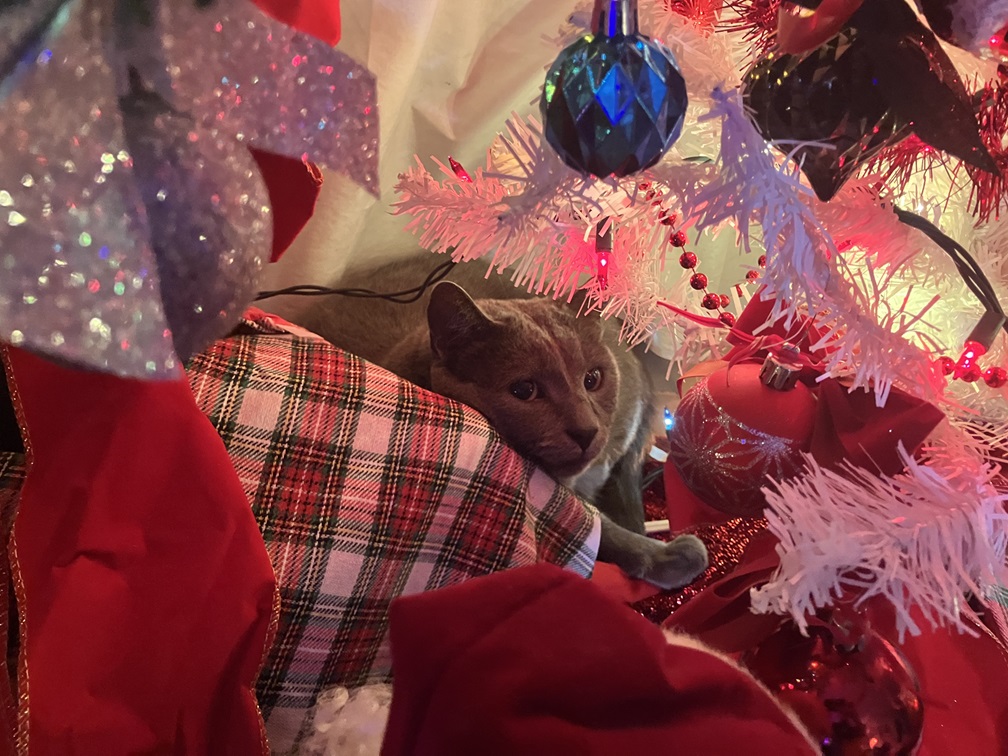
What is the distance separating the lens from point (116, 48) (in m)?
0.26

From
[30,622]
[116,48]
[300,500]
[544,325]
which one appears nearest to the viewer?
[116,48]

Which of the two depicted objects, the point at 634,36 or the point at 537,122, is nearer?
the point at 634,36

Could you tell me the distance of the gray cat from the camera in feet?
2.26

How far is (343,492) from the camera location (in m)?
0.50

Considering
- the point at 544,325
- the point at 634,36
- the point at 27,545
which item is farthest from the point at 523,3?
the point at 27,545

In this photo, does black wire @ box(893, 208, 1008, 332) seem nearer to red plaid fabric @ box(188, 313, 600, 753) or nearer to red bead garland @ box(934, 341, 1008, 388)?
red bead garland @ box(934, 341, 1008, 388)

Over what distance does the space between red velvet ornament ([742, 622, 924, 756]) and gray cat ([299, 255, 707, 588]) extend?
9.1 inches

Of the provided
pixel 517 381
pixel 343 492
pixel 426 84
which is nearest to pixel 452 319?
pixel 517 381

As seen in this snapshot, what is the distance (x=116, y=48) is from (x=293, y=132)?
0.24ft

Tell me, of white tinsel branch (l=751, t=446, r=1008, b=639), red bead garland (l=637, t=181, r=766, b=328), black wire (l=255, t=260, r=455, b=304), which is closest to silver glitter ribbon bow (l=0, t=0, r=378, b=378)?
red bead garland (l=637, t=181, r=766, b=328)

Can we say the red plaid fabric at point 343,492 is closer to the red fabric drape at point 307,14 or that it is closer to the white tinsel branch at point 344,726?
the white tinsel branch at point 344,726

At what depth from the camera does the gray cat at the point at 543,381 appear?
2.26 feet

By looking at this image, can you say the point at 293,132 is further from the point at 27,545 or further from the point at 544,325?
the point at 544,325

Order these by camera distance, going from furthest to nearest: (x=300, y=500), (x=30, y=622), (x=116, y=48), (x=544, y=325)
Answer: (x=544, y=325) → (x=300, y=500) → (x=30, y=622) → (x=116, y=48)
